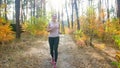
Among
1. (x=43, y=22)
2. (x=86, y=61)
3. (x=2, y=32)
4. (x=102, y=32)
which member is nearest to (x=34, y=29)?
(x=43, y=22)

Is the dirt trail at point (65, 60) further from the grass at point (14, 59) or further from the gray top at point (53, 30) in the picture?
the gray top at point (53, 30)

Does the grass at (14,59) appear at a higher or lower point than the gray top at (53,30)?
lower

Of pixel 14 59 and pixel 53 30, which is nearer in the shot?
pixel 53 30

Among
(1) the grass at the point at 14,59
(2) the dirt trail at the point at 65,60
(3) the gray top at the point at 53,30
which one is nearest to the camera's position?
(3) the gray top at the point at 53,30

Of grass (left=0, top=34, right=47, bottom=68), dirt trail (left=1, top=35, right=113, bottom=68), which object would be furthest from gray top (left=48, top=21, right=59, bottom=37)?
grass (left=0, top=34, right=47, bottom=68)

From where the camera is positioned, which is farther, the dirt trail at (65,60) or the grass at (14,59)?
the dirt trail at (65,60)

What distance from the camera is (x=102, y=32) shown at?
15414 millimetres

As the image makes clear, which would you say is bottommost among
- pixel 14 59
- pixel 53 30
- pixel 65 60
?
pixel 65 60

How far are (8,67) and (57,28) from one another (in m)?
2.27

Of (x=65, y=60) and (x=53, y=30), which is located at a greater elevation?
(x=53, y=30)

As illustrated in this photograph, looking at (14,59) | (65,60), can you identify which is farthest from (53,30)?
(14,59)

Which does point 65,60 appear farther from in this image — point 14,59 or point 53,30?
point 14,59

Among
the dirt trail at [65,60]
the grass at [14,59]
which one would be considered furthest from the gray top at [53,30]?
the grass at [14,59]

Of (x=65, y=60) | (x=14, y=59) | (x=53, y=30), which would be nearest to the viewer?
(x=53, y=30)
